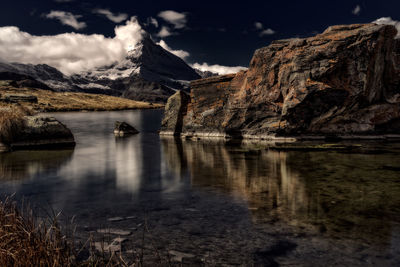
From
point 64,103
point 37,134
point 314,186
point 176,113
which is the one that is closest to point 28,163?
point 37,134

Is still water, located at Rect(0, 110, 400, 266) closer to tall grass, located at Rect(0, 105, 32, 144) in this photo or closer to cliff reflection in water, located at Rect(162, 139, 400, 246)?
cliff reflection in water, located at Rect(162, 139, 400, 246)

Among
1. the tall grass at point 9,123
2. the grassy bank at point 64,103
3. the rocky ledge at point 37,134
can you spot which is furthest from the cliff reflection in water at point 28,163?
the grassy bank at point 64,103

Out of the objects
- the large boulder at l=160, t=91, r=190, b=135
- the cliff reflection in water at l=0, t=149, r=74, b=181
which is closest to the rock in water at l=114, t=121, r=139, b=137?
the large boulder at l=160, t=91, r=190, b=135

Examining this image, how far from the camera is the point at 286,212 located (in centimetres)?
718

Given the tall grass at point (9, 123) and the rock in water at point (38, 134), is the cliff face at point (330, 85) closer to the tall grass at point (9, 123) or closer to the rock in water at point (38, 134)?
the rock in water at point (38, 134)

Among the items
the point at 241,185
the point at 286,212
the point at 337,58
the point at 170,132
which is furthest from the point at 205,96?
the point at 286,212

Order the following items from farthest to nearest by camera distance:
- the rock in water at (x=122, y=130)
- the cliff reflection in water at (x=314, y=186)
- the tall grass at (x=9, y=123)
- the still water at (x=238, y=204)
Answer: the rock in water at (x=122, y=130)
the tall grass at (x=9, y=123)
the cliff reflection in water at (x=314, y=186)
the still water at (x=238, y=204)

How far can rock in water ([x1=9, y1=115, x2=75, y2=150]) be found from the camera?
1997cm

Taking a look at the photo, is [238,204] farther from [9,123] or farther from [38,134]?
[38,134]

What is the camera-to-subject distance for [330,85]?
21.2 metres

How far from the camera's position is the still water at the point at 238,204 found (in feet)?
17.5

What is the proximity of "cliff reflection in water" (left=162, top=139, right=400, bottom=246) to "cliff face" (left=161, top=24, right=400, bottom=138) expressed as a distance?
6924 mm

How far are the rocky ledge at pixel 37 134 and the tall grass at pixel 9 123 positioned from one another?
169mm

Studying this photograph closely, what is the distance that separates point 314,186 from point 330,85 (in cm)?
1383
